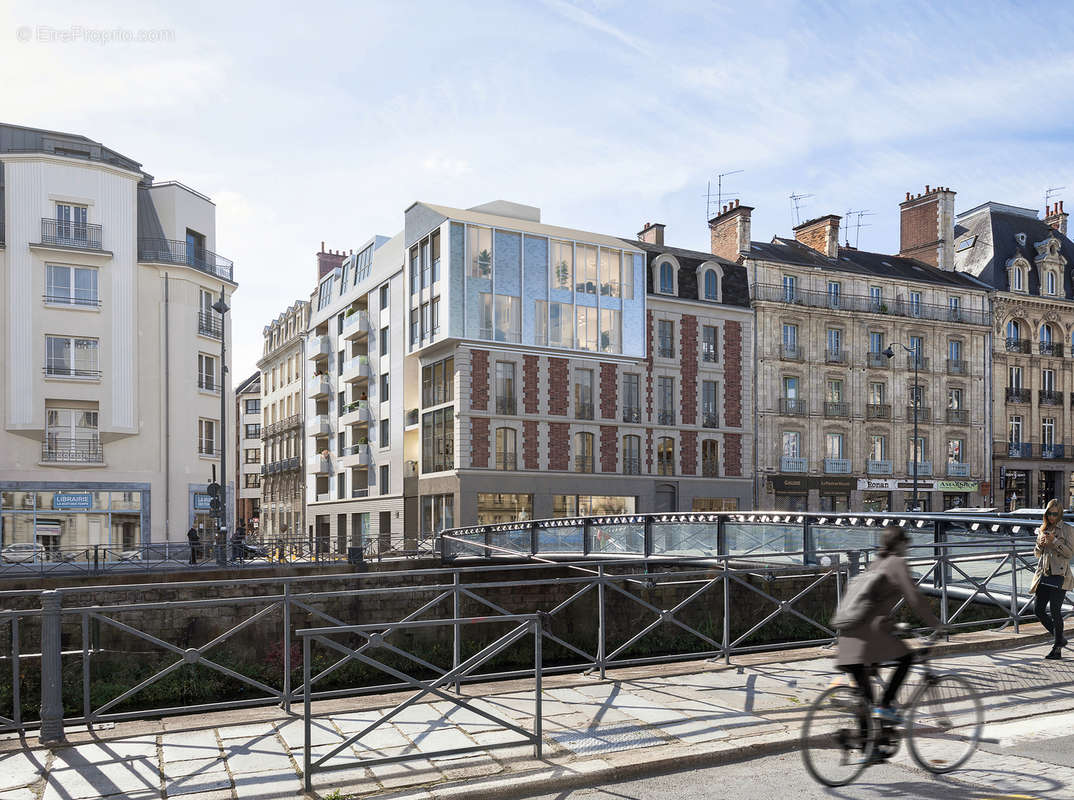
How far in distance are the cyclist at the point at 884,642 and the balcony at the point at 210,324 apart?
35872 millimetres

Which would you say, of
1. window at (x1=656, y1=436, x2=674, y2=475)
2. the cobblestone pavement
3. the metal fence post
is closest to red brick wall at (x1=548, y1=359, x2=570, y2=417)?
window at (x1=656, y1=436, x2=674, y2=475)

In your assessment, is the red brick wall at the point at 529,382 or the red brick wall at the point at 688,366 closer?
the red brick wall at the point at 529,382

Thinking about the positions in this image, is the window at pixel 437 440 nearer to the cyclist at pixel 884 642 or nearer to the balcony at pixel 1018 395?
the balcony at pixel 1018 395

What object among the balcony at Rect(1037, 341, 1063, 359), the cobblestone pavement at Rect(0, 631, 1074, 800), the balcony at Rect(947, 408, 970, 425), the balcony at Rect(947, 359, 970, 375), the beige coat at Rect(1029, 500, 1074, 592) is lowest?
the cobblestone pavement at Rect(0, 631, 1074, 800)

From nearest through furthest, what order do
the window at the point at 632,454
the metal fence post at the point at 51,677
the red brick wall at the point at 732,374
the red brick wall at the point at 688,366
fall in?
the metal fence post at the point at 51,677, the window at the point at 632,454, the red brick wall at the point at 688,366, the red brick wall at the point at 732,374

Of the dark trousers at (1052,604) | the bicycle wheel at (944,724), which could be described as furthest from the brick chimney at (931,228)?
the bicycle wheel at (944,724)

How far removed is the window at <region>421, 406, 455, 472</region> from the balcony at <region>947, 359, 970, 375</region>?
2779cm

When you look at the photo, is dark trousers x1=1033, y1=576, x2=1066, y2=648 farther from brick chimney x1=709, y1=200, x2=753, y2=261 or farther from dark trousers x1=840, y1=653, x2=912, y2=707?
brick chimney x1=709, y1=200, x2=753, y2=261

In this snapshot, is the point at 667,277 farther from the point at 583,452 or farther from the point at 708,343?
the point at 583,452

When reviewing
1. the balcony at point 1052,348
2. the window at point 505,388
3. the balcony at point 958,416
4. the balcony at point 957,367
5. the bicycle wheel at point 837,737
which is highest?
the balcony at point 1052,348

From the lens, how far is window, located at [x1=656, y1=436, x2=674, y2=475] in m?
44.6

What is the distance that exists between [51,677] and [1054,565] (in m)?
9.86

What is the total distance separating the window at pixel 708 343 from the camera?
46.2 metres

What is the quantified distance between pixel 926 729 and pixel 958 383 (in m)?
49.6
